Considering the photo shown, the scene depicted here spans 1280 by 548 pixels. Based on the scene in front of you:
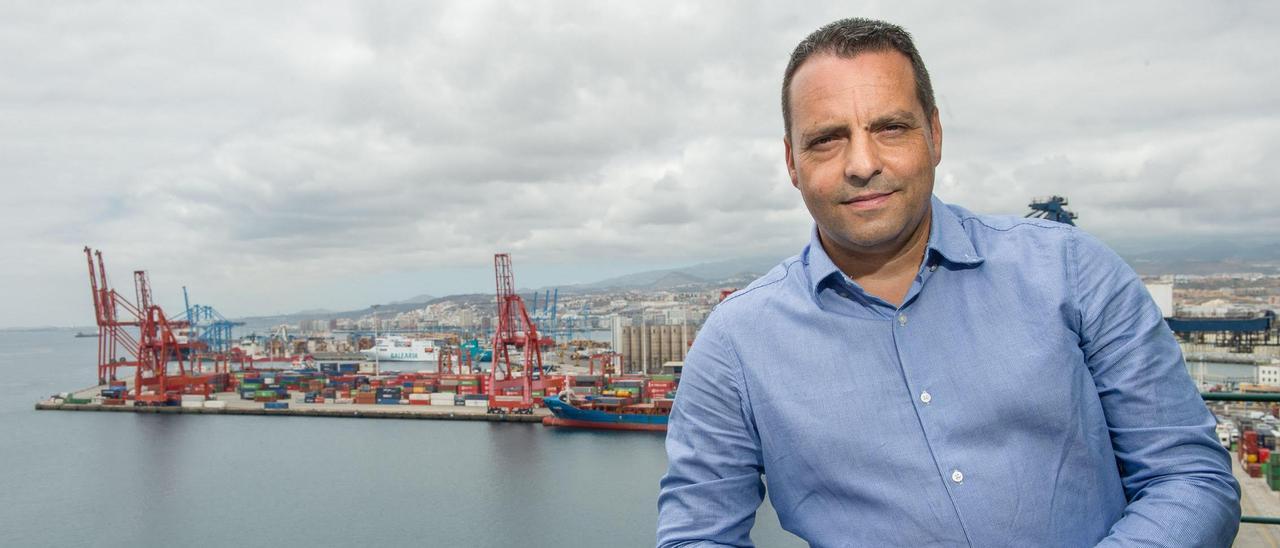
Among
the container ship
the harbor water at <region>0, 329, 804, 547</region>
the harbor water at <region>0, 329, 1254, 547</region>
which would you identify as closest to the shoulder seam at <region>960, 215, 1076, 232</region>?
the harbor water at <region>0, 329, 1254, 547</region>

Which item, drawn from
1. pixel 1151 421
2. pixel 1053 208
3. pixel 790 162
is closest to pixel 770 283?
pixel 790 162

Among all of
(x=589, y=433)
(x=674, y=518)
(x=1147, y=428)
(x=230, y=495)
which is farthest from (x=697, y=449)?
(x=589, y=433)

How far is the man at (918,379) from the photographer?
473 millimetres

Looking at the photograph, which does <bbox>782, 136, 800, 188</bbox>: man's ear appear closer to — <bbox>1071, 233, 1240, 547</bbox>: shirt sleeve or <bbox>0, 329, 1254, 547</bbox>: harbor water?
<bbox>1071, 233, 1240, 547</bbox>: shirt sleeve

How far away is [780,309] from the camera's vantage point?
541 mm

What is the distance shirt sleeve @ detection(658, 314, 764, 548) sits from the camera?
53cm

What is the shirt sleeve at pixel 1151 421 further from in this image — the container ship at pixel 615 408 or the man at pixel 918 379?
the container ship at pixel 615 408

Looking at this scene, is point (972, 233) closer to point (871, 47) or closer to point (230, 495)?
point (871, 47)

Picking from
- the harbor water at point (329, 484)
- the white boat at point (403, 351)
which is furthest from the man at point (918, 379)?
the white boat at point (403, 351)

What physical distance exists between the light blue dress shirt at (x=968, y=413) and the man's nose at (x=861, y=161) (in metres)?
0.06

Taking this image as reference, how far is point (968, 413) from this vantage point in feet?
1.57

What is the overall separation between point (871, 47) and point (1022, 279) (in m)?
0.17

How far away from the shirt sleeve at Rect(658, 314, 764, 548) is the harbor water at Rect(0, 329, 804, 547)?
10.1m

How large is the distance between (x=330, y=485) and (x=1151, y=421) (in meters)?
15.6
